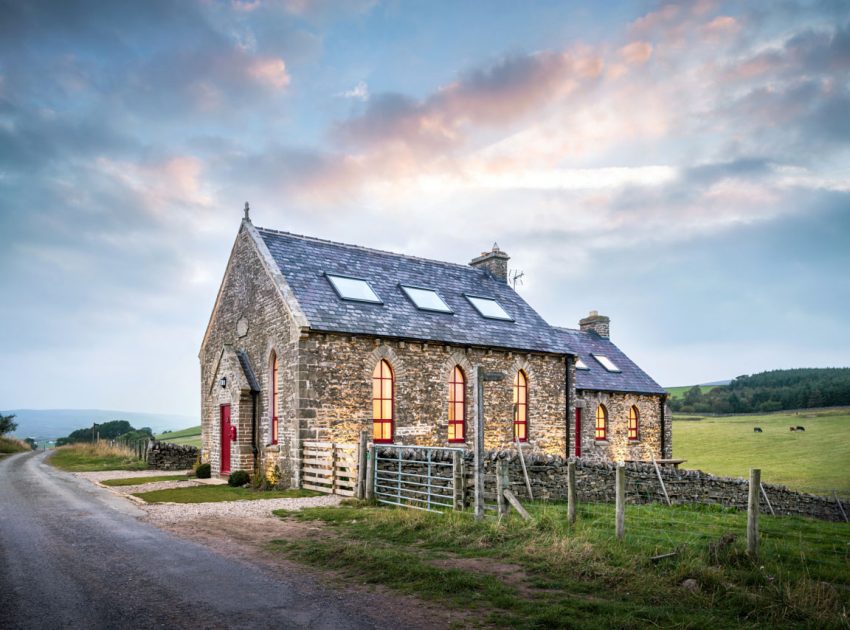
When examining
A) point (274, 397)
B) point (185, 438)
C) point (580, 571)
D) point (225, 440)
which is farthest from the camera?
point (185, 438)

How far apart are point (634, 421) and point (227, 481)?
20.8 metres

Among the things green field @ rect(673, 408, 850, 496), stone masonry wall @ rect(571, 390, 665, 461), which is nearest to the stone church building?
stone masonry wall @ rect(571, 390, 665, 461)

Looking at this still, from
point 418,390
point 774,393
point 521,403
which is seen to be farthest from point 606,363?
point 774,393

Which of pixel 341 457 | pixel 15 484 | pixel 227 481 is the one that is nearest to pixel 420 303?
pixel 341 457

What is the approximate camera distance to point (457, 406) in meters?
23.5

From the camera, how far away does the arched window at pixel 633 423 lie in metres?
33.2

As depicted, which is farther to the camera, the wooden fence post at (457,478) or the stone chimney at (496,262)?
the stone chimney at (496,262)

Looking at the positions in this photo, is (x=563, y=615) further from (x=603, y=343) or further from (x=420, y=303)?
(x=603, y=343)

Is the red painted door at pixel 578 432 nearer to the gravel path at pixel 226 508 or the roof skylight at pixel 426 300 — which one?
the roof skylight at pixel 426 300

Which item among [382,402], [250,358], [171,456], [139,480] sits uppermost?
[250,358]

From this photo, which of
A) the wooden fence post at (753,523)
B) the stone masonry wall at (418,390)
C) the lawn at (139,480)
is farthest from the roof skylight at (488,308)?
the wooden fence post at (753,523)

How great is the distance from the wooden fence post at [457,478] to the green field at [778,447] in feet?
60.7

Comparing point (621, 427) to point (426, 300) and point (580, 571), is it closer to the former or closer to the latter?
point (426, 300)

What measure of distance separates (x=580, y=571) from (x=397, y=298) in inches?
618
